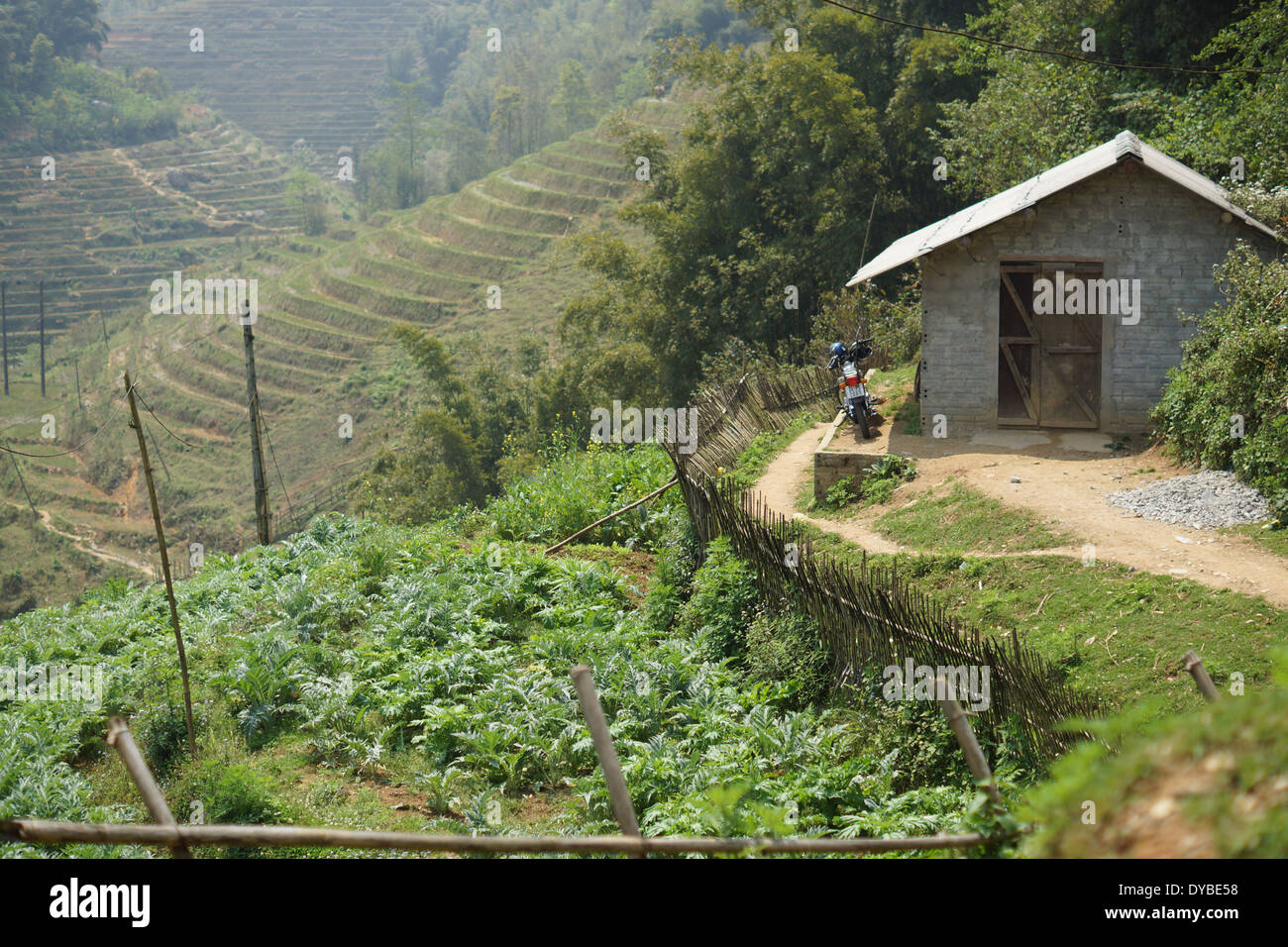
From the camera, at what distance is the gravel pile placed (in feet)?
32.5

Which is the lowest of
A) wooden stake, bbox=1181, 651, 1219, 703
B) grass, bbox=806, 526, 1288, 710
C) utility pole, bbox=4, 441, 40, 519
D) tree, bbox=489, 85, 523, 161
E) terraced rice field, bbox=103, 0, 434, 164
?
utility pole, bbox=4, 441, 40, 519

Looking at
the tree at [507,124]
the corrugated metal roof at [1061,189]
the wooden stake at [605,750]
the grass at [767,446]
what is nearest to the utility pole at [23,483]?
the grass at [767,446]

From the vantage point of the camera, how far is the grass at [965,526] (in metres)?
10.3

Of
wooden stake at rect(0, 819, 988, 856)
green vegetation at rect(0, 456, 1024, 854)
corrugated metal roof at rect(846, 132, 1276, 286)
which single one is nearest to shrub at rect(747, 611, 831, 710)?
green vegetation at rect(0, 456, 1024, 854)

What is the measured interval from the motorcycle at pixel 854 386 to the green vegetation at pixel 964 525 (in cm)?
226

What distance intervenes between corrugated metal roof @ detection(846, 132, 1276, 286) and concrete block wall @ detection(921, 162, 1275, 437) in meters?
0.19

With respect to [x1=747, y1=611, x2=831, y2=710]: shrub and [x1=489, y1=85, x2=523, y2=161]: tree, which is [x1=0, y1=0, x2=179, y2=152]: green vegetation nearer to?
[x1=489, y1=85, x2=523, y2=161]: tree

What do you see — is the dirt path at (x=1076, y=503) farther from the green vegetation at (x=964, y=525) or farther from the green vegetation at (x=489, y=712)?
the green vegetation at (x=489, y=712)

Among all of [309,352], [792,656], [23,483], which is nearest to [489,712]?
[792,656]

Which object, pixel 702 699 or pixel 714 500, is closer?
pixel 702 699
